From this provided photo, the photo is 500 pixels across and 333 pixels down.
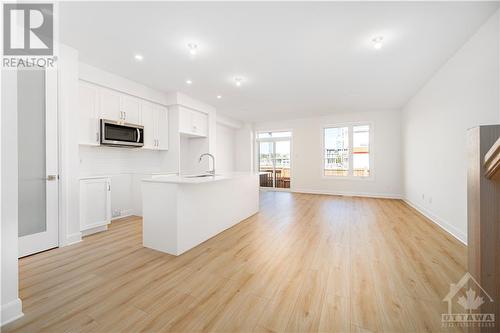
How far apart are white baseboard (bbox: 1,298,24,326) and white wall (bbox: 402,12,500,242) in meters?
4.70

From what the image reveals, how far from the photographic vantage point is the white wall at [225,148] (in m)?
7.49

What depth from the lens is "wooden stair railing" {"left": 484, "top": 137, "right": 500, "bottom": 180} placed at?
0.78 m

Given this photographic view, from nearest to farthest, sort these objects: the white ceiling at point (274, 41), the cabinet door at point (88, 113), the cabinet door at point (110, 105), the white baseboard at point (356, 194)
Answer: the white ceiling at point (274, 41), the cabinet door at point (88, 113), the cabinet door at point (110, 105), the white baseboard at point (356, 194)

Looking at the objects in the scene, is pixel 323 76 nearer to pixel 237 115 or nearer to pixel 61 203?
pixel 237 115

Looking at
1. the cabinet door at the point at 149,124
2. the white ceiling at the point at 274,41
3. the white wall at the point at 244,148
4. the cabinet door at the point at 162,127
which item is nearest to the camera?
the white ceiling at the point at 274,41

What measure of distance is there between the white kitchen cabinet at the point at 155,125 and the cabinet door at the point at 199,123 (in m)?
0.72

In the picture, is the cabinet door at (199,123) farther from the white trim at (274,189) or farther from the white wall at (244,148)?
the white trim at (274,189)

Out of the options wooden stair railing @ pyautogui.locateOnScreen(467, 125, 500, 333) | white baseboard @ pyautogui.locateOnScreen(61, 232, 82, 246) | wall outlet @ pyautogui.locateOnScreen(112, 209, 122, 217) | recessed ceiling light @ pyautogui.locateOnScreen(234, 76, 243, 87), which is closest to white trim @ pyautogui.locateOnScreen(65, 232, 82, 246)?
white baseboard @ pyautogui.locateOnScreen(61, 232, 82, 246)

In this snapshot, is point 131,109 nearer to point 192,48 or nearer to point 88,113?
point 88,113

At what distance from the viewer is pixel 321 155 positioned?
280 inches

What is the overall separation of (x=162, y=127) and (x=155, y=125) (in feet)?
0.59

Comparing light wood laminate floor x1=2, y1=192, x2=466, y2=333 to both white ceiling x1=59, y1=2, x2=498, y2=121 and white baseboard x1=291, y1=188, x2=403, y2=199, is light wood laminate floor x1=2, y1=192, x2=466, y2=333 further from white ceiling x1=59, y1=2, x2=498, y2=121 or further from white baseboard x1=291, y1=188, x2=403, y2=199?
white baseboard x1=291, y1=188, x2=403, y2=199

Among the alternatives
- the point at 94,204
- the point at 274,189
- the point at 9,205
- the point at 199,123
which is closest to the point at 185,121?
the point at 199,123

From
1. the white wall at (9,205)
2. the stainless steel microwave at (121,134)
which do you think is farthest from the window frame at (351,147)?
the white wall at (9,205)
